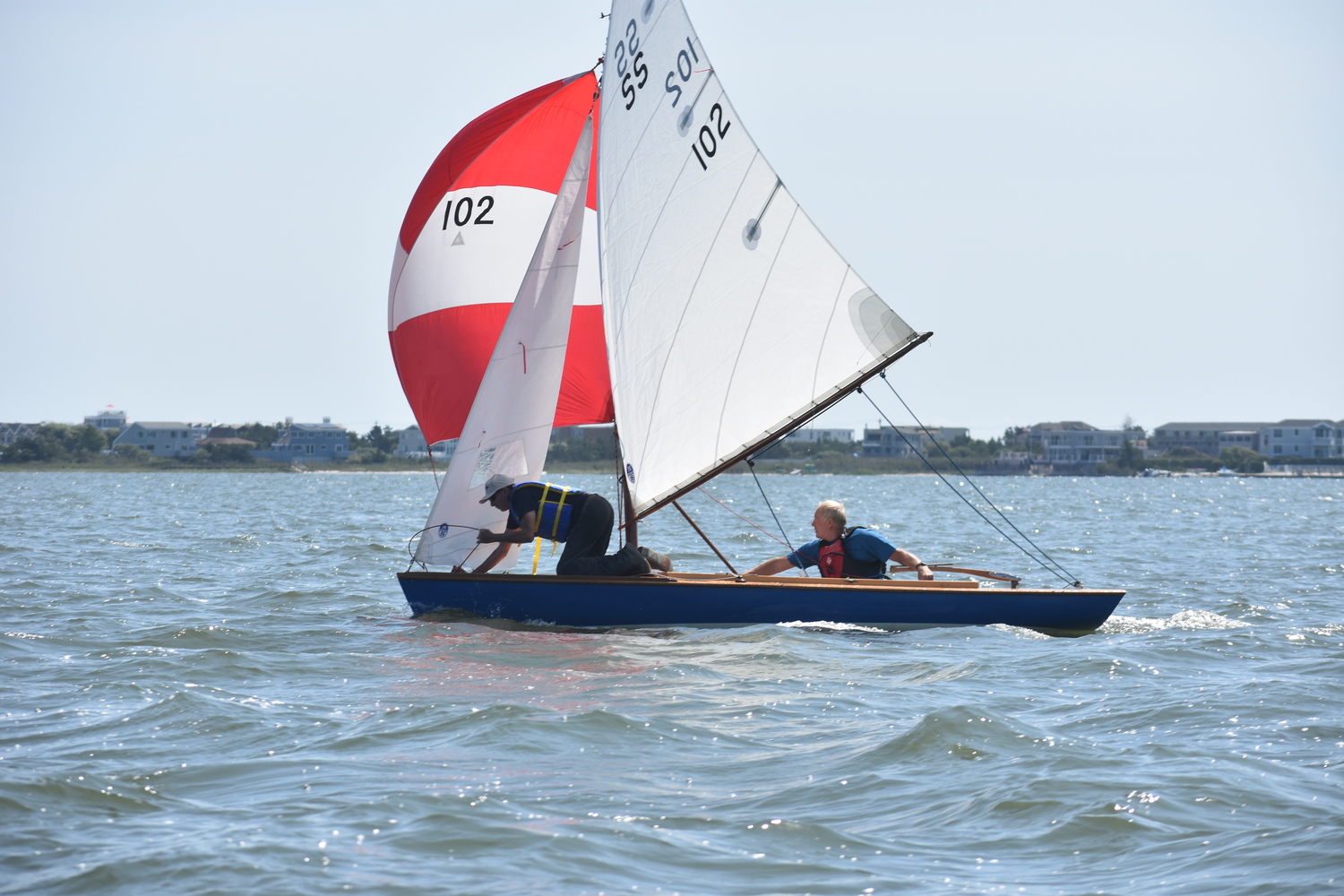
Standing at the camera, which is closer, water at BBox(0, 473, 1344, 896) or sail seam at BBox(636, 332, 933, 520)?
water at BBox(0, 473, 1344, 896)

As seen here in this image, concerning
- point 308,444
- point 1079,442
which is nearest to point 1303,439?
point 1079,442

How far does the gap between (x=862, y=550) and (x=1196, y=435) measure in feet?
457

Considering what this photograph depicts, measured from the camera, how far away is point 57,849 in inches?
176

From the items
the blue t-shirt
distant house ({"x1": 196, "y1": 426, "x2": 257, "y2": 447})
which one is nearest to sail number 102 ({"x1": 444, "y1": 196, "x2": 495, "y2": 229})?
the blue t-shirt

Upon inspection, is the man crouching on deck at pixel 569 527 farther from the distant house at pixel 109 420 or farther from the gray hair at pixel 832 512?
the distant house at pixel 109 420

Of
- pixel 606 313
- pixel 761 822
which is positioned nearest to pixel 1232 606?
pixel 606 313

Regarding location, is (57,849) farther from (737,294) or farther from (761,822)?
(737,294)

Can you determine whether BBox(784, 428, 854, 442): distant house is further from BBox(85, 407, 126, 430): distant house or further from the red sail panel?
the red sail panel

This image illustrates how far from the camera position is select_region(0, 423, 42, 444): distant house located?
116 metres

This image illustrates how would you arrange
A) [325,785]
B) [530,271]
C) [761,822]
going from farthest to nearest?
[530,271] → [325,785] → [761,822]

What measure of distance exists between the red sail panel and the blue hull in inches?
79.3

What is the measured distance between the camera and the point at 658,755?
5859mm

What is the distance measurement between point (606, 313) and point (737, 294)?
3.64 ft

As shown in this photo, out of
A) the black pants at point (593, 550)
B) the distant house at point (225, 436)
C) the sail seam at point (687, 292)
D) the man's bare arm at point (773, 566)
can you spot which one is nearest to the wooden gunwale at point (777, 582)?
the black pants at point (593, 550)
